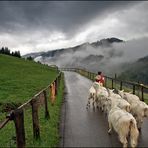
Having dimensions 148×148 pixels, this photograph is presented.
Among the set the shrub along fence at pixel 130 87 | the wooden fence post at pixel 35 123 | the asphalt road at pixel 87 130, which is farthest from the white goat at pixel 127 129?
the shrub along fence at pixel 130 87

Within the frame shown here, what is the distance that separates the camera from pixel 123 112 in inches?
441

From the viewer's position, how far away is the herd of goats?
1030cm

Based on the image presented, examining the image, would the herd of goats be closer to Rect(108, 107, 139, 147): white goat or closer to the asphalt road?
Rect(108, 107, 139, 147): white goat

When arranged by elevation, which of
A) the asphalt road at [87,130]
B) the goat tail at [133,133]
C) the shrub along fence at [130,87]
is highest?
the shrub along fence at [130,87]

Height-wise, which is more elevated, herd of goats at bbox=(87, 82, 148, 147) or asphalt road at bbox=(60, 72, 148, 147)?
herd of goats at bbox=(87, 82, 148, 147)

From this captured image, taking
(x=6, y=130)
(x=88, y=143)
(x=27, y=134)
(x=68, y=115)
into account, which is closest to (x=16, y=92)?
(x=68, y=115)

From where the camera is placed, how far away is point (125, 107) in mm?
13172

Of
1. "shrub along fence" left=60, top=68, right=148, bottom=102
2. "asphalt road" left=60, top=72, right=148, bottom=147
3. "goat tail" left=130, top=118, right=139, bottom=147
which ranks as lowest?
"asphalt road" left=60, top=72, right=148, bottom=147

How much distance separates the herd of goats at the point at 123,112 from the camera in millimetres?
10297

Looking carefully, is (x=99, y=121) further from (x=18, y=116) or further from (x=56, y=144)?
(x=18, y=116)

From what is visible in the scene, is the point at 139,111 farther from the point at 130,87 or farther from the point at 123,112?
the point at 130,87

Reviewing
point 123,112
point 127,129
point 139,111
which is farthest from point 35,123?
point 139,111

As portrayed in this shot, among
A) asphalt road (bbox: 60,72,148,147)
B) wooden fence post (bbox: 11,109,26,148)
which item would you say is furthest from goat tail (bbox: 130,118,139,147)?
wooden fence post (bbox: 11,109,26,148)

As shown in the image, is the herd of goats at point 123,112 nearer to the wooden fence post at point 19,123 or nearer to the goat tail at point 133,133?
the goat tail at point 133,133
